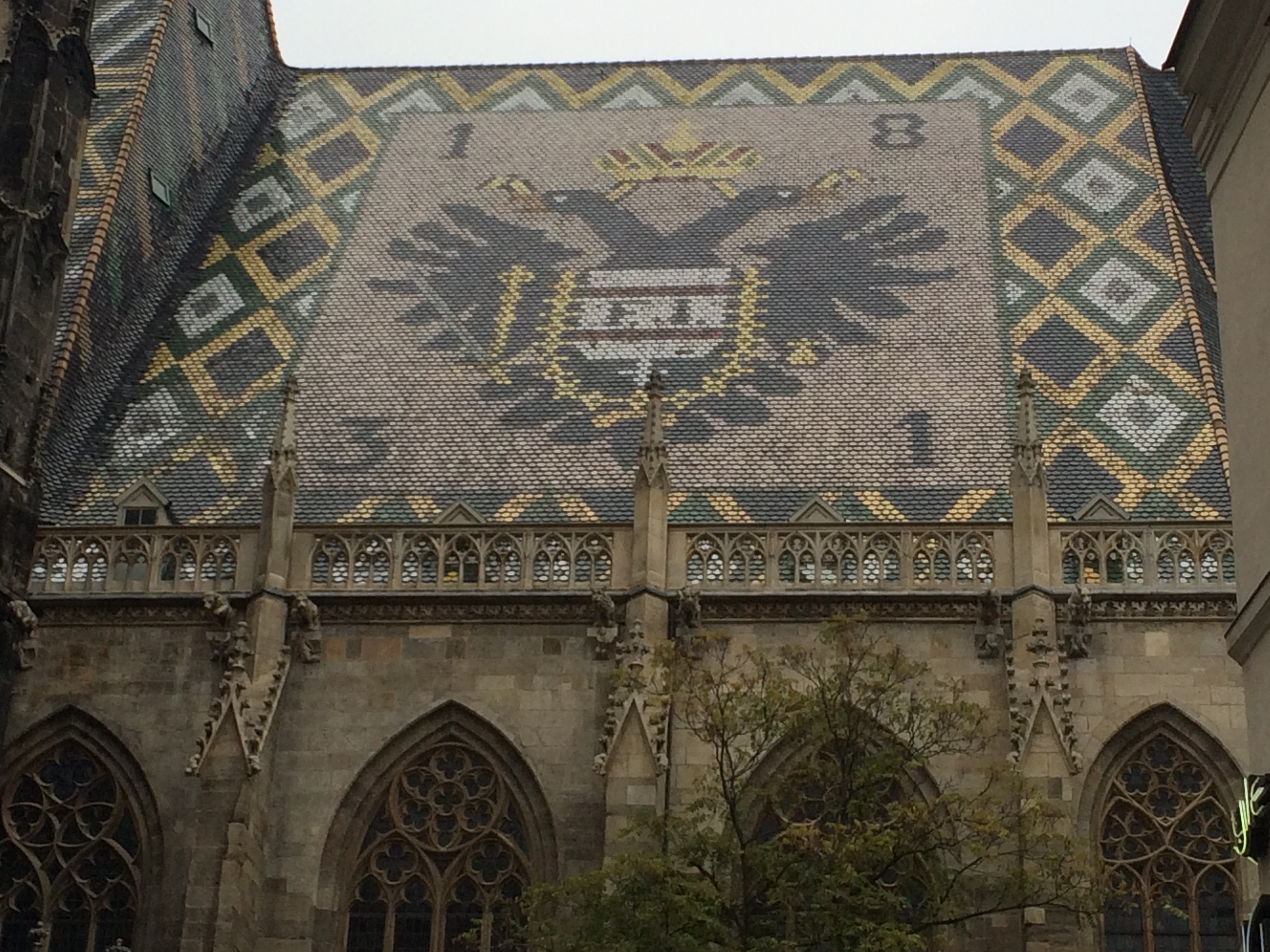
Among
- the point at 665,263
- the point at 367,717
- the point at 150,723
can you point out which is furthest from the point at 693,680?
the point at 665,263

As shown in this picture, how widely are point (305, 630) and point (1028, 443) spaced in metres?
6.26

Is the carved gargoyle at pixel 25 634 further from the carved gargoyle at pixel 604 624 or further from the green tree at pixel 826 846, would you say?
the green tree at pixel 826 846

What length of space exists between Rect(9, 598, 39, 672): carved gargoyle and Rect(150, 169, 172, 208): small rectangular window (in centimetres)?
688

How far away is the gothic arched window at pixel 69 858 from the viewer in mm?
18750

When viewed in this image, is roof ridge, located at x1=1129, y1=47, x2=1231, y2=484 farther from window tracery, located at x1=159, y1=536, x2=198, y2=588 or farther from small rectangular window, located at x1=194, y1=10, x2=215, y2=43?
small rectangular window, located at x1=194, y1=10, x2=215, y2=43

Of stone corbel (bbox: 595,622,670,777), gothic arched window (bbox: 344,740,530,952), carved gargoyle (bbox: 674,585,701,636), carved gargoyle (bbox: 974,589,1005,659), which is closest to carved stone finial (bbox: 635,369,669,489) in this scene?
carved gargoyle (bbox: 674,585,701,636)

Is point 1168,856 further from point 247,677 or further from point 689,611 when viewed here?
point 247,677

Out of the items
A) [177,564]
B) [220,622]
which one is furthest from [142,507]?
[220,622]

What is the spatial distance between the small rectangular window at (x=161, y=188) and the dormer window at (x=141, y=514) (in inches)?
206

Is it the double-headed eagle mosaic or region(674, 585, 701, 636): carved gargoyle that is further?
the double-headed eagle mosaic

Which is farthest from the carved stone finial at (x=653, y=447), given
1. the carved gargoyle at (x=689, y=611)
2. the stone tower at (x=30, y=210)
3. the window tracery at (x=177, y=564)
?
the stone tower at (x=30, y=210)

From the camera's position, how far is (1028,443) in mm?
19219

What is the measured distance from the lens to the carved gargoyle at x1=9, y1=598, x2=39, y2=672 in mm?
19391

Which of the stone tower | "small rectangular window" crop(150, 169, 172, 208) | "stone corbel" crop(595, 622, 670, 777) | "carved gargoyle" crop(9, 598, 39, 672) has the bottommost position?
"stone corbel" crop(595, 622, 670, 777)
